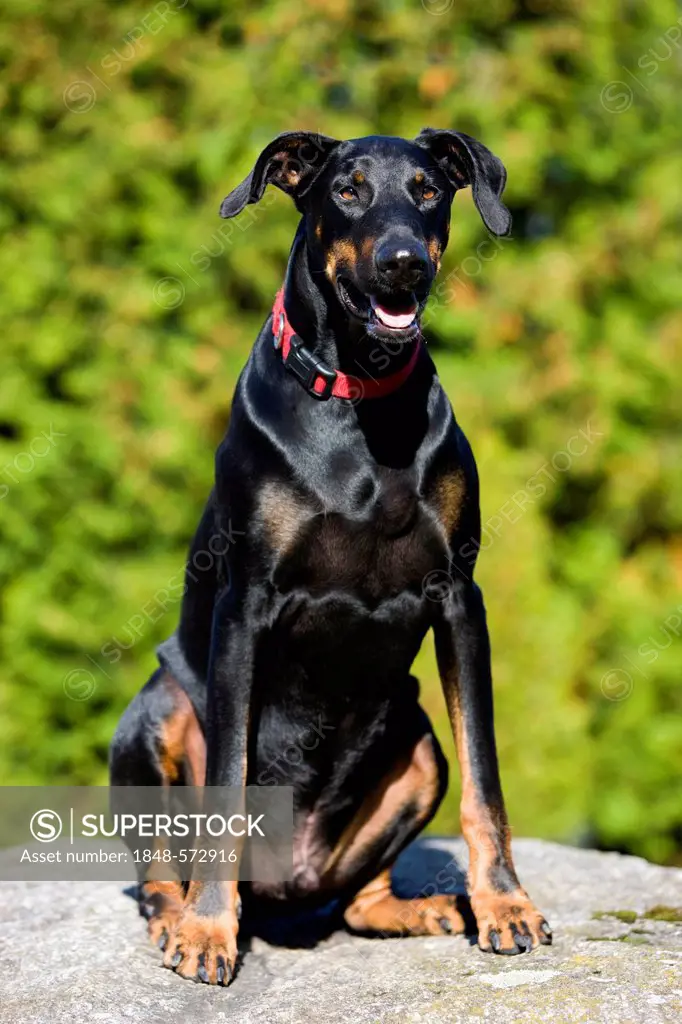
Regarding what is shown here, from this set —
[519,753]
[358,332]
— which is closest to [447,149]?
[358,332]

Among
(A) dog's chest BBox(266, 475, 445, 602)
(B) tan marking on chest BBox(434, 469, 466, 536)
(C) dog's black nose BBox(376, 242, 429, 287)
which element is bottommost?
(A) dog's chest BBox(266, 475, 445, 602)

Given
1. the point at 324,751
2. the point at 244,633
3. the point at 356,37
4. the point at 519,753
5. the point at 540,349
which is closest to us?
the point at 244,633

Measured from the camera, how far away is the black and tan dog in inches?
142

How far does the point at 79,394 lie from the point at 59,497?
69cm

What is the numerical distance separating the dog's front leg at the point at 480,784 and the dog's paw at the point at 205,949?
26.4 inches

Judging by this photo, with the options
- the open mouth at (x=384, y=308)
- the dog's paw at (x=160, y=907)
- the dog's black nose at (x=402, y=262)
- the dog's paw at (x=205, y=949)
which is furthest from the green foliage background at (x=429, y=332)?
the dog's black nose at (x=402, y=262)

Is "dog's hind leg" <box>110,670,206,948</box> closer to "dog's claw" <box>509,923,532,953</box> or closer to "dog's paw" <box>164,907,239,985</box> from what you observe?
"dog's paw" <box>164,907,239,985</box>

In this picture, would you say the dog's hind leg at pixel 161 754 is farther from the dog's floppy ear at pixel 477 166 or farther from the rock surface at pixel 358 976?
the dog's floppy ear at pixel 477 166

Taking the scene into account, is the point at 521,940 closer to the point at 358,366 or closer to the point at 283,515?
the point at 283,515

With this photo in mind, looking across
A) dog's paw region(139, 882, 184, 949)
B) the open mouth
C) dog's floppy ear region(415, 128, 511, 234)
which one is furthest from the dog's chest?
dog's paw region(139, 882, 184, 949)

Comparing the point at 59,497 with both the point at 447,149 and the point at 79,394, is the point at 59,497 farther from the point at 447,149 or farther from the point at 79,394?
the point at 447,149

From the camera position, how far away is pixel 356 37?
894cm

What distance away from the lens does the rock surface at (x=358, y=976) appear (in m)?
3.22

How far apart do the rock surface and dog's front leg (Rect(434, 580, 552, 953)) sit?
0.27 feet
